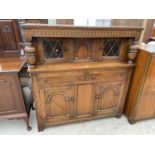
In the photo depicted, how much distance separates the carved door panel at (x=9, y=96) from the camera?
1.44 meters

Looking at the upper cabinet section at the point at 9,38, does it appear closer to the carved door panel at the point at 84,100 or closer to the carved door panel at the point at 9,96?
the carved door panel at the point at 9,96

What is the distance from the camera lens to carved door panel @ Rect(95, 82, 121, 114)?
1723 millimetres

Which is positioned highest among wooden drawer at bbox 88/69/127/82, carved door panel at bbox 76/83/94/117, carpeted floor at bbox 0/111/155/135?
wooden drawer at bbox 88/69/127/82

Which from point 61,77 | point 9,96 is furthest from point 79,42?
point 9,96

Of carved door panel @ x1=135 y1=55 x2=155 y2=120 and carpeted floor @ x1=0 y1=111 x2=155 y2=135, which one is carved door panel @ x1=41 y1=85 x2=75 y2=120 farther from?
carved door panel @ x1=135 y1=55 x2=155 y2=120

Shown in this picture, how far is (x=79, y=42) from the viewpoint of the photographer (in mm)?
1478

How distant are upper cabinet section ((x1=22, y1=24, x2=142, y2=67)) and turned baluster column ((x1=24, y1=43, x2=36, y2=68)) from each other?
0.01 m

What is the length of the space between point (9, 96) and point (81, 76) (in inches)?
34.9

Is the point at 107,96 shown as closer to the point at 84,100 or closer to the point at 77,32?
the point at 84,100

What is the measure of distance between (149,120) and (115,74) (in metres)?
1.02

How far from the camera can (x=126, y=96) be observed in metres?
1.97

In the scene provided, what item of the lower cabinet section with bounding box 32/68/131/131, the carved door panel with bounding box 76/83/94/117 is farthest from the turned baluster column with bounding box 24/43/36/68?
the carved door panel with bounding box 76/83/94/117
